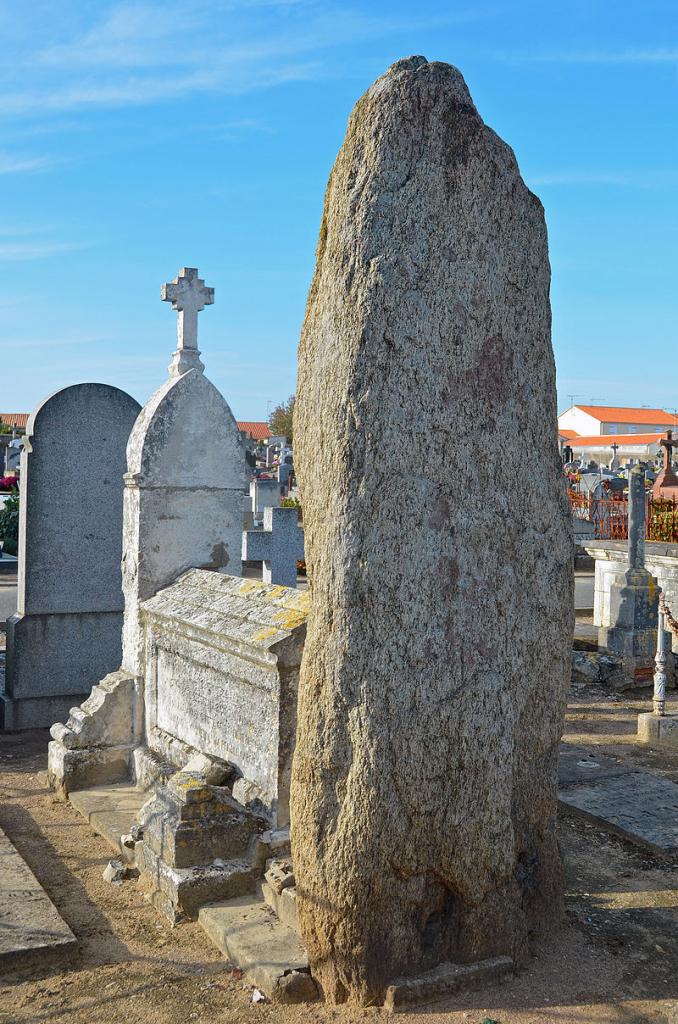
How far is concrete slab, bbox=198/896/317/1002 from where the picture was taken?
11.3 ft

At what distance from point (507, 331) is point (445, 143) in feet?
2.55

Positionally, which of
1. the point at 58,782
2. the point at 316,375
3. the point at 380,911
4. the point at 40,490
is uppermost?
the point at 316,375

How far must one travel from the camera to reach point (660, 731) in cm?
752

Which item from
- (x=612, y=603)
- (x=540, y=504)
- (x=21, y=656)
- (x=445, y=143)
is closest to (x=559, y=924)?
(x=540, y=504)

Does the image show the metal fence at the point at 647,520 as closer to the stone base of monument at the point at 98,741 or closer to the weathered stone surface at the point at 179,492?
the weathered stone surface at the point at 179,492

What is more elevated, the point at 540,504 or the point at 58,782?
the point at 540,504

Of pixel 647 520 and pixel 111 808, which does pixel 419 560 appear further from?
pixel 647 520

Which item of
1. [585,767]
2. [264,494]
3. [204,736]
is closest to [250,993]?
[204,736]

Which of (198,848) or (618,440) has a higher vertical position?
(618,440)

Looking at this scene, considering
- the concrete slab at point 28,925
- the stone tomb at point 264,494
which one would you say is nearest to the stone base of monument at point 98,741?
the concrete slab at point 28,925

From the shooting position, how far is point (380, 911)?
10.9 ft

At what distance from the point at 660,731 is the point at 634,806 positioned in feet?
6.93

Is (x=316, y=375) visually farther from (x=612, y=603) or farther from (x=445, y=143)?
(x=612, y=603)

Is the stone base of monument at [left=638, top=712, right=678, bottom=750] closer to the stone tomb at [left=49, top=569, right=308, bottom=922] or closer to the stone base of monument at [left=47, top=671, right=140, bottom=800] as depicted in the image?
the stone tomb at [left=49, top=569, right=308, bottom=922]
